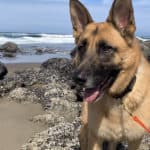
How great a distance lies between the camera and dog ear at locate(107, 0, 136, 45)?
5.34m

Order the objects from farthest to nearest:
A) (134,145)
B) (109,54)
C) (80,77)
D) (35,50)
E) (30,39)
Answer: (30,39)
(35,50)
(134,145)
(109,54)
(80,77)

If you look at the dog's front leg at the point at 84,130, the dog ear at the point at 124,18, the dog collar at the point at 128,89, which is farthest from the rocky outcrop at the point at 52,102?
the dog ear at the point at 124,18

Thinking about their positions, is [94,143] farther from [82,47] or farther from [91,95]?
[82,47]

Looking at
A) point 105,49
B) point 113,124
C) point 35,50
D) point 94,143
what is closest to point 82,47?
point 105,49

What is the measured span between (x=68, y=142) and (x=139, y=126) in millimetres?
1635

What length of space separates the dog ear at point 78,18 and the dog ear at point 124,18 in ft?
1.33

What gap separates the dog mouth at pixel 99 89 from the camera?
531 cm

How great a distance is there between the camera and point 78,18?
5.81m

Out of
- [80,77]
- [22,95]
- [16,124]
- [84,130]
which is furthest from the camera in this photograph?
[22,95]

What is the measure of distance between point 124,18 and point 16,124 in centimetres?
359

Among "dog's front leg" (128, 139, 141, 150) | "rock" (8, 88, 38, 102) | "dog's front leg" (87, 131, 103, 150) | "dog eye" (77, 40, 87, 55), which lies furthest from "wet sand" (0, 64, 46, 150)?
"dog eye" (77, 40, 87, 55)

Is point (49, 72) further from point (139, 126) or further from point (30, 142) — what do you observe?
point (139, 126)

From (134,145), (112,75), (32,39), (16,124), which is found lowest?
(32,39)

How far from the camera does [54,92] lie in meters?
9.88
